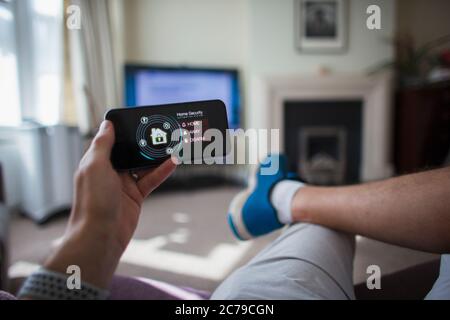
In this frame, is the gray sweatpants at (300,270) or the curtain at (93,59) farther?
the curtain at (93,59)

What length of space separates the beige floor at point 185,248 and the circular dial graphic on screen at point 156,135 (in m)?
0.15

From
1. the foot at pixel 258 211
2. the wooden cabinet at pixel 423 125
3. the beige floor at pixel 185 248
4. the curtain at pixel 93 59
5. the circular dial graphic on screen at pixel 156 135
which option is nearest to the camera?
the circular dial graphic on screen at pixel 156 135

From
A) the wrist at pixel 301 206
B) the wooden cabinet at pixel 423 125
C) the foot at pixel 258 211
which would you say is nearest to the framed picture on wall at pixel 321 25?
the wooden cabinet at pixel 423 125

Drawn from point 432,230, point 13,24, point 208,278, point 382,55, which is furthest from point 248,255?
point 382,55

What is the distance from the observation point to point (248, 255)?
1.19 metres

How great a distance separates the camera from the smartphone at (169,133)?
→ 1.18ft

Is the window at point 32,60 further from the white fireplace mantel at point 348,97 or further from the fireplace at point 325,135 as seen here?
the fireplace at point 325,135

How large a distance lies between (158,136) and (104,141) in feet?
0.23

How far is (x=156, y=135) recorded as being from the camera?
0.38 m

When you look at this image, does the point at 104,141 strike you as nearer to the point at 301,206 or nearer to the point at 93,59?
the point at 301,206

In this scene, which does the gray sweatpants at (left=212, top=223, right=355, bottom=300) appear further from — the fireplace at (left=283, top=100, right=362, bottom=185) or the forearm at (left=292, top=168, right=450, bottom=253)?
the fireplace at (left=283, top=100, right=362, bottom=185)

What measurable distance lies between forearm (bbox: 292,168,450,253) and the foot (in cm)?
17

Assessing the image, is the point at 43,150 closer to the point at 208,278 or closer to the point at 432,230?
the point at 208,278
